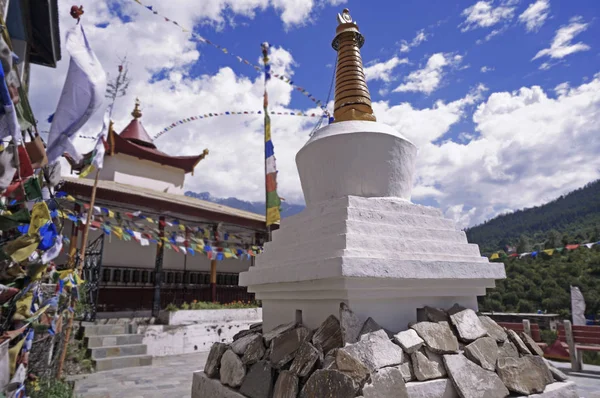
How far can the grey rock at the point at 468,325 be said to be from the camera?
9.82 ft

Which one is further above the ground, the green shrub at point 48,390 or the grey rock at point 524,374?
the grey rock at point 524,374

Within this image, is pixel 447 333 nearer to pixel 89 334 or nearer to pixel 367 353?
pixel 367 353

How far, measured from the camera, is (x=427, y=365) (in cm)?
268

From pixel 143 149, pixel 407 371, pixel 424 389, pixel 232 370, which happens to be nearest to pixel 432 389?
pixel 424 389

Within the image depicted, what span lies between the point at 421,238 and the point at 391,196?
517mm

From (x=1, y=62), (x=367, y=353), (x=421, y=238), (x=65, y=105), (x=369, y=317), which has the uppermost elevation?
(x=65, y=105)

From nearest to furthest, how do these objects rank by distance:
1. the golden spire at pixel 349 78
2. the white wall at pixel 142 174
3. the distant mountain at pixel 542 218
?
the golden spire at pixel 349 78
the white wall at pixel 142 174
the distant mountain at pixel 542 218

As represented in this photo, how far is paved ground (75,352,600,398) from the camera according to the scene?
A: 19.2 ft

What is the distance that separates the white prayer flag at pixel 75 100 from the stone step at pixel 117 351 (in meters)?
5.11

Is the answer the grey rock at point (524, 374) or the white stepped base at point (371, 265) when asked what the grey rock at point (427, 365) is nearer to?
the white stepped base at point (371, 265)

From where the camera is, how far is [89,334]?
8.69 metres

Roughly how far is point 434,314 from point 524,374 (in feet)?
2.50

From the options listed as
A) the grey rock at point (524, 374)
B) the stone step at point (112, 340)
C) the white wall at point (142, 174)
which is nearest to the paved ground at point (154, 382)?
the stone step at point (112, 340)

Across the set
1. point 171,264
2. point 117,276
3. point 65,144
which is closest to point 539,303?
point 171,264
